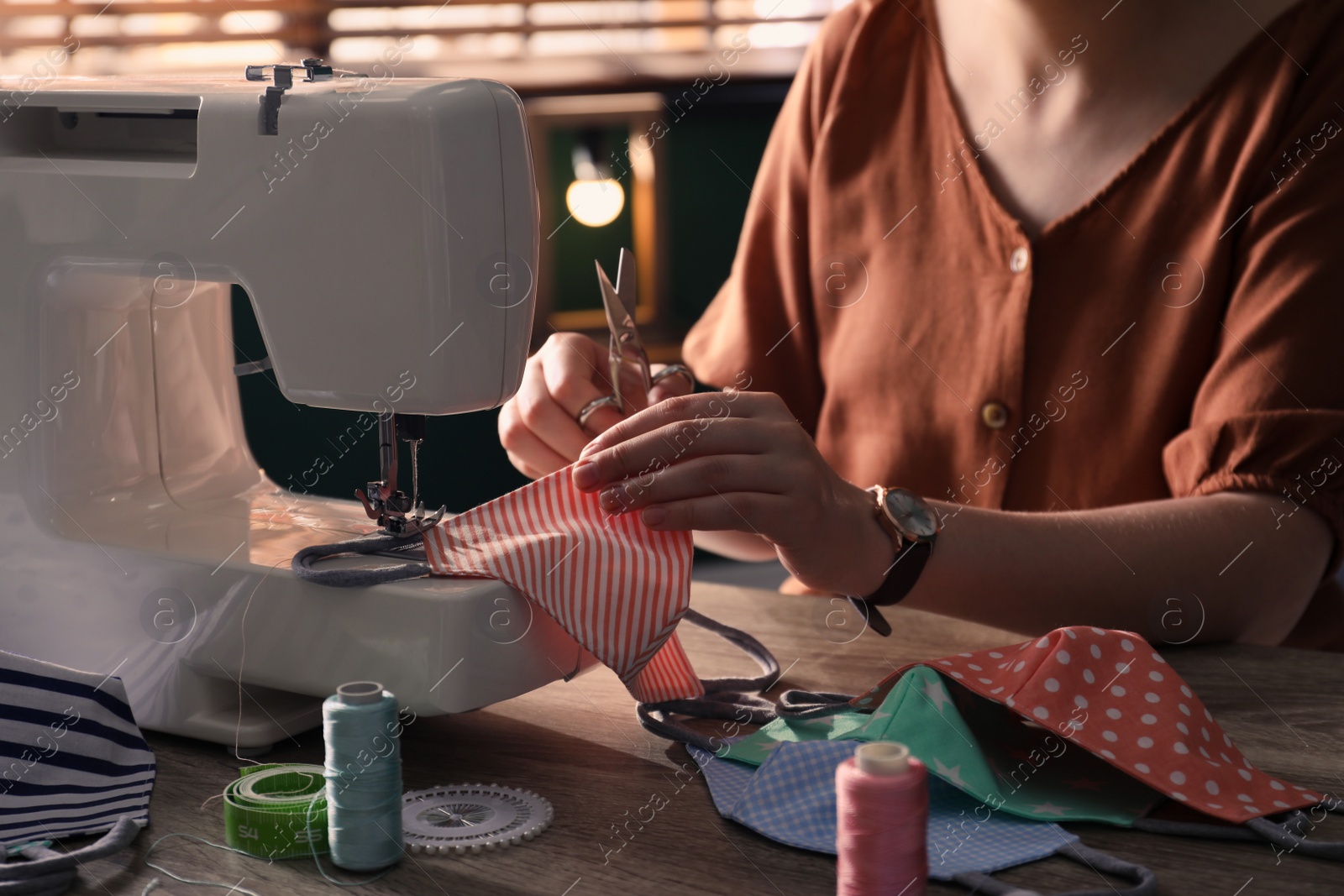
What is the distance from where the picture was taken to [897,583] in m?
1.15

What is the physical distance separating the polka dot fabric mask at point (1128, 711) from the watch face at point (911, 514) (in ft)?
0.74

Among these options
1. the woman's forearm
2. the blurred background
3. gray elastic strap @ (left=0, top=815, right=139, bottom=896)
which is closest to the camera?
gray elastic strap @ (left=0, top=815, right=139, bottom=896)

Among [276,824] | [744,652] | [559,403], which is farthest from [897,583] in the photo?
[276,824]

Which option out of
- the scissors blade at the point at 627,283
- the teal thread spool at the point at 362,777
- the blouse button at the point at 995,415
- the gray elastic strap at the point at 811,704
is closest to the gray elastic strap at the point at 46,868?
the teal thread spool at the point at 362,777

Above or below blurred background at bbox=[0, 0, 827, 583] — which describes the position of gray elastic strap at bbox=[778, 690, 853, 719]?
below

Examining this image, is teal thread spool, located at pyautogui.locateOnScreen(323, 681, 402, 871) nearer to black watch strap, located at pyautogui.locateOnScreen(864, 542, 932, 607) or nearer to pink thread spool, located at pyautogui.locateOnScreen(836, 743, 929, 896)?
pink thread spool, located at pyautogui.locateOnScreen(836, 743, 929, 896)

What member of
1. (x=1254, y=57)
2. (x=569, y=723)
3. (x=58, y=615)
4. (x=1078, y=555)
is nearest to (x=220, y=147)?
(x=58, y=615)

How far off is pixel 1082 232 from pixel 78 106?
1.12 meters

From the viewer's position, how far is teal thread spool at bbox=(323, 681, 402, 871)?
29.4 inches

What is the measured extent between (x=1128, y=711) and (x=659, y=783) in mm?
345

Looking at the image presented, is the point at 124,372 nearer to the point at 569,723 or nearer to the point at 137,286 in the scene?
the point at 137,286

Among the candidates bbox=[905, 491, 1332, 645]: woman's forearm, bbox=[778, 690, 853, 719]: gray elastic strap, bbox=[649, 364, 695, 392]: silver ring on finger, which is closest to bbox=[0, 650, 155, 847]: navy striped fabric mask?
bbox=[778, 690, 853, 719]: gray elastic strap

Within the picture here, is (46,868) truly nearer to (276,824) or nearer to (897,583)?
(276,824)

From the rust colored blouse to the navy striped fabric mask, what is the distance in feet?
3.36
